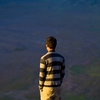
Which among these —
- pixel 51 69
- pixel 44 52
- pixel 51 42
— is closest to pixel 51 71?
pixel 51 69

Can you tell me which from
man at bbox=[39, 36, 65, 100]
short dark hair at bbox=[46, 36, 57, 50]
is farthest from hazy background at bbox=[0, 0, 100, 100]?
short dark hair at bbox=[46, 36, 57, 50]

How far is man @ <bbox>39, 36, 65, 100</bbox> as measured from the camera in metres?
3.70

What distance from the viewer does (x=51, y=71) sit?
3.72 meters

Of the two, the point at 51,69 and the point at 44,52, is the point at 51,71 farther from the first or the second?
the point at 44,52

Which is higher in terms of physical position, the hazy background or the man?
the hazy background

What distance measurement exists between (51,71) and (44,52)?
7.86 m

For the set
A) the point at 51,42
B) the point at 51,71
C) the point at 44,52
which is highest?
the point at 44,52

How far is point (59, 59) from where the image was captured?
3.77 m

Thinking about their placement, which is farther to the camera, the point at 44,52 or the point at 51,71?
the point at 44,52

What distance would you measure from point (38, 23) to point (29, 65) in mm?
9837

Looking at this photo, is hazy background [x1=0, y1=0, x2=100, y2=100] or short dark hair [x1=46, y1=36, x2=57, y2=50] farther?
hazy background [x1=0, y1=0, x2=100, y2=100]

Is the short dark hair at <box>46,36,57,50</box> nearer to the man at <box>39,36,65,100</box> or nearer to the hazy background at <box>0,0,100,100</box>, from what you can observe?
the man at <box>39,36,65,100</box>

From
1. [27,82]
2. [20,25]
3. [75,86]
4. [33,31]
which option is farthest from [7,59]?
[20,25]

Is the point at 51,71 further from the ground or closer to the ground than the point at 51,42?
closer to the ground
